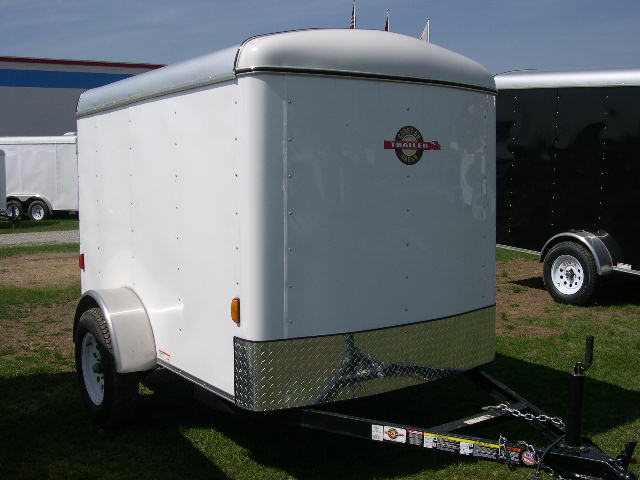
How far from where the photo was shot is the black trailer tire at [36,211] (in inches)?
926

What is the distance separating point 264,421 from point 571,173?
19.7 feet

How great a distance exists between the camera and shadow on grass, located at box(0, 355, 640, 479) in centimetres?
457

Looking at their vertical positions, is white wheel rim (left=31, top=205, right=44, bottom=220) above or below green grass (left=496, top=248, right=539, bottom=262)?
above

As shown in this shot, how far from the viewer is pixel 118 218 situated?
5.48m

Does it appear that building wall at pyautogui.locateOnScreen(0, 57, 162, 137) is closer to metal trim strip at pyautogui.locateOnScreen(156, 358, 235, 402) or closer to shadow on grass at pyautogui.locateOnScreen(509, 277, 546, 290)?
shadow on grass at pyautogui.locateOnScreen(509, 277, 546, 290)

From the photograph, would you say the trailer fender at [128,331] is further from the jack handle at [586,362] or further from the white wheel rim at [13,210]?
the white wheel rim at [13,210]

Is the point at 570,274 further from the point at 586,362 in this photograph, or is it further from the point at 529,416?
the point at 586,362

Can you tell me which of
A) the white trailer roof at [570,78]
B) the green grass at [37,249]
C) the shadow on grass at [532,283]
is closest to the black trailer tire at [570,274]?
the shadow on grass at [532,283]

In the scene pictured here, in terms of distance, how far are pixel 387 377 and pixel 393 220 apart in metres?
0.91

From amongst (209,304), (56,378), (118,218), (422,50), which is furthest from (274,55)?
(56,378)

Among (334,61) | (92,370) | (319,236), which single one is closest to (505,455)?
(319,236)

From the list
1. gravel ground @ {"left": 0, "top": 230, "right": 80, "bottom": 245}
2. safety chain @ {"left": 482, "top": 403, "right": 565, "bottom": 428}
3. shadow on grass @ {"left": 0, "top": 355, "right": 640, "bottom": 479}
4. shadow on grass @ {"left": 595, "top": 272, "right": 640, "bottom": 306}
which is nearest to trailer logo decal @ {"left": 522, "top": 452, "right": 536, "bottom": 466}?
safety chain @ {"left": 482, "top": 403, "right": 565, "bottom": 428}

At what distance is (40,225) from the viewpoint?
22031mm

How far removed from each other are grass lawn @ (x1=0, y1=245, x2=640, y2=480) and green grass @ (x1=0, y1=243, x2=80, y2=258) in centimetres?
753
